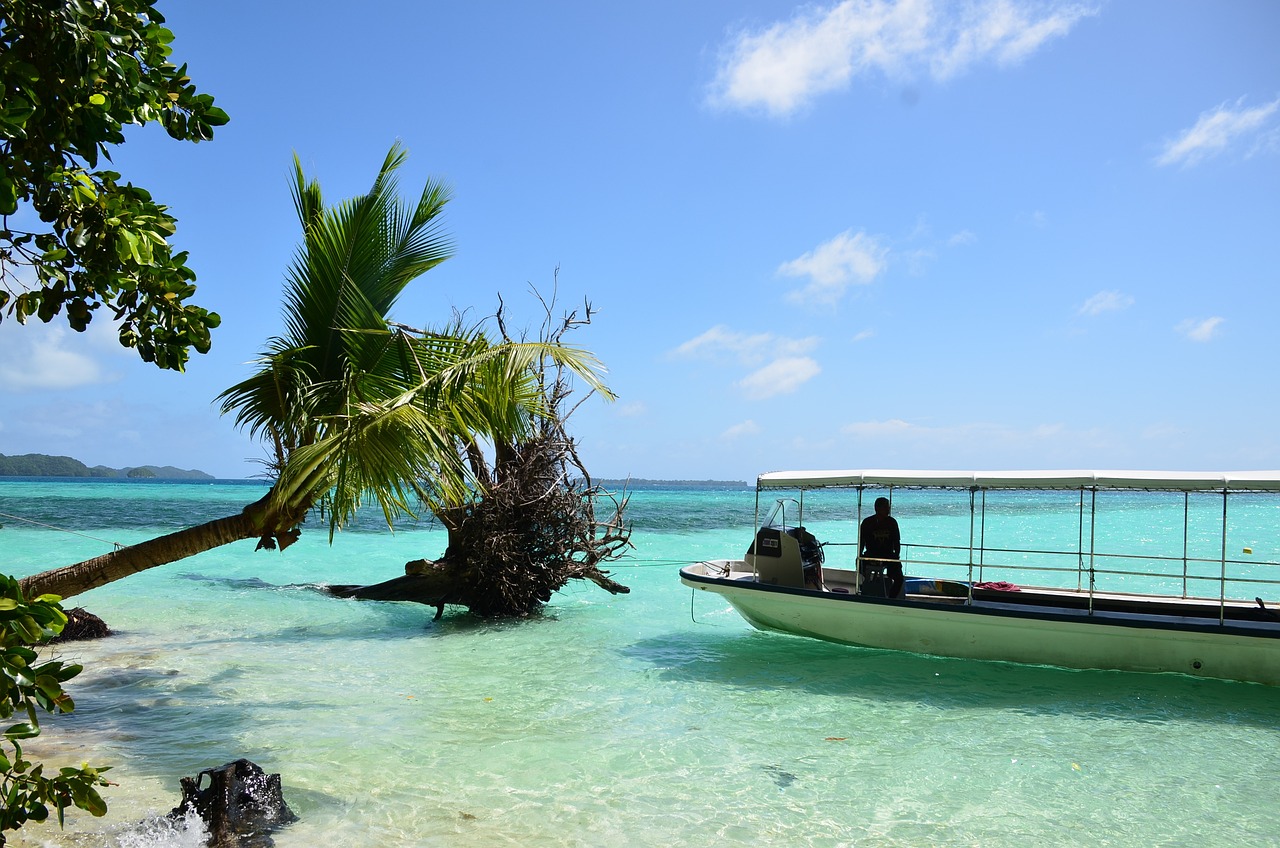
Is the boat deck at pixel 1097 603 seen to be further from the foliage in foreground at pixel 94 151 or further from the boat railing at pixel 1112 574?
the foliage in foreground at pixel 94 151

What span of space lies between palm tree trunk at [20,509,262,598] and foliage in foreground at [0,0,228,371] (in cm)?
328

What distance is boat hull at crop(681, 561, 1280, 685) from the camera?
32.2 feet

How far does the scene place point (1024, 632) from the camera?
34.3 ft

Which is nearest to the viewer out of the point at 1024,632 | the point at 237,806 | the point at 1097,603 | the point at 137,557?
the point at 237,806

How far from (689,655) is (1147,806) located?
6101 millimetres

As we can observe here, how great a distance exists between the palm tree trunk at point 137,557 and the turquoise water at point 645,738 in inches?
59.7

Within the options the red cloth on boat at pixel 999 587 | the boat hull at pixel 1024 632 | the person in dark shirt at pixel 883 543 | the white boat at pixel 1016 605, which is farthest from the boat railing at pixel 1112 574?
the boat hull at pixel 1024 632

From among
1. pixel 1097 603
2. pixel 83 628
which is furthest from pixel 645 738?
pixel 83 628

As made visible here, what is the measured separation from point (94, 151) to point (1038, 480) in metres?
10.1

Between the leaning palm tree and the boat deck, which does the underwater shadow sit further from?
the leaning palm tree

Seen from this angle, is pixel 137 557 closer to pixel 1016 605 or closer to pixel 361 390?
pixel 361 390

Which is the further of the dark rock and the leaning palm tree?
the dark rock

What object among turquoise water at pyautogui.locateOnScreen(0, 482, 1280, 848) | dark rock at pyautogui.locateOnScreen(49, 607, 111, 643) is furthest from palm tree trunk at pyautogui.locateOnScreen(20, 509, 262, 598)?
dark rock at pyautogui.locateOnScreen(49, 607, 111, 643)

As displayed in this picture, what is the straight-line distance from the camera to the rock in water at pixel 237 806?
5367 mm
